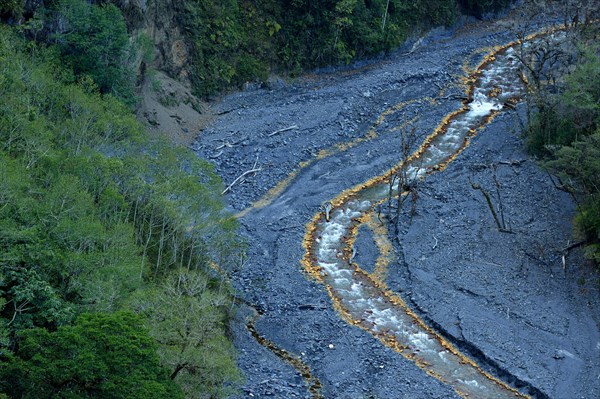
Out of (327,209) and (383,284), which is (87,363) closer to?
(383,284)

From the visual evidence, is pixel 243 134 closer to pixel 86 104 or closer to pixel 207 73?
pixel 207 73

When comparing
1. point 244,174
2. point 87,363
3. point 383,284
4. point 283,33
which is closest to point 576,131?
point 383,284

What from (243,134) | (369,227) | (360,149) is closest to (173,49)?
(243,134)

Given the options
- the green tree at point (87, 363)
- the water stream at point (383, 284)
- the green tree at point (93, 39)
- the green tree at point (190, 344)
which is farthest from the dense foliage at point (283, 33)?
the green tree at point (87, 363)

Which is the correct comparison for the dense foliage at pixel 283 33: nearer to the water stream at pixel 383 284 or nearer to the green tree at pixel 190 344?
the water stream at pixel 383 284

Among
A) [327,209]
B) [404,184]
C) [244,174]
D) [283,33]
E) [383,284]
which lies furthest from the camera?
[283,33]

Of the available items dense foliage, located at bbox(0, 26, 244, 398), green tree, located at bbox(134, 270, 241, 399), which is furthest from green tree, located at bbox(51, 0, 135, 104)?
green tree, located at bbox(134, 270, 241, 399)
